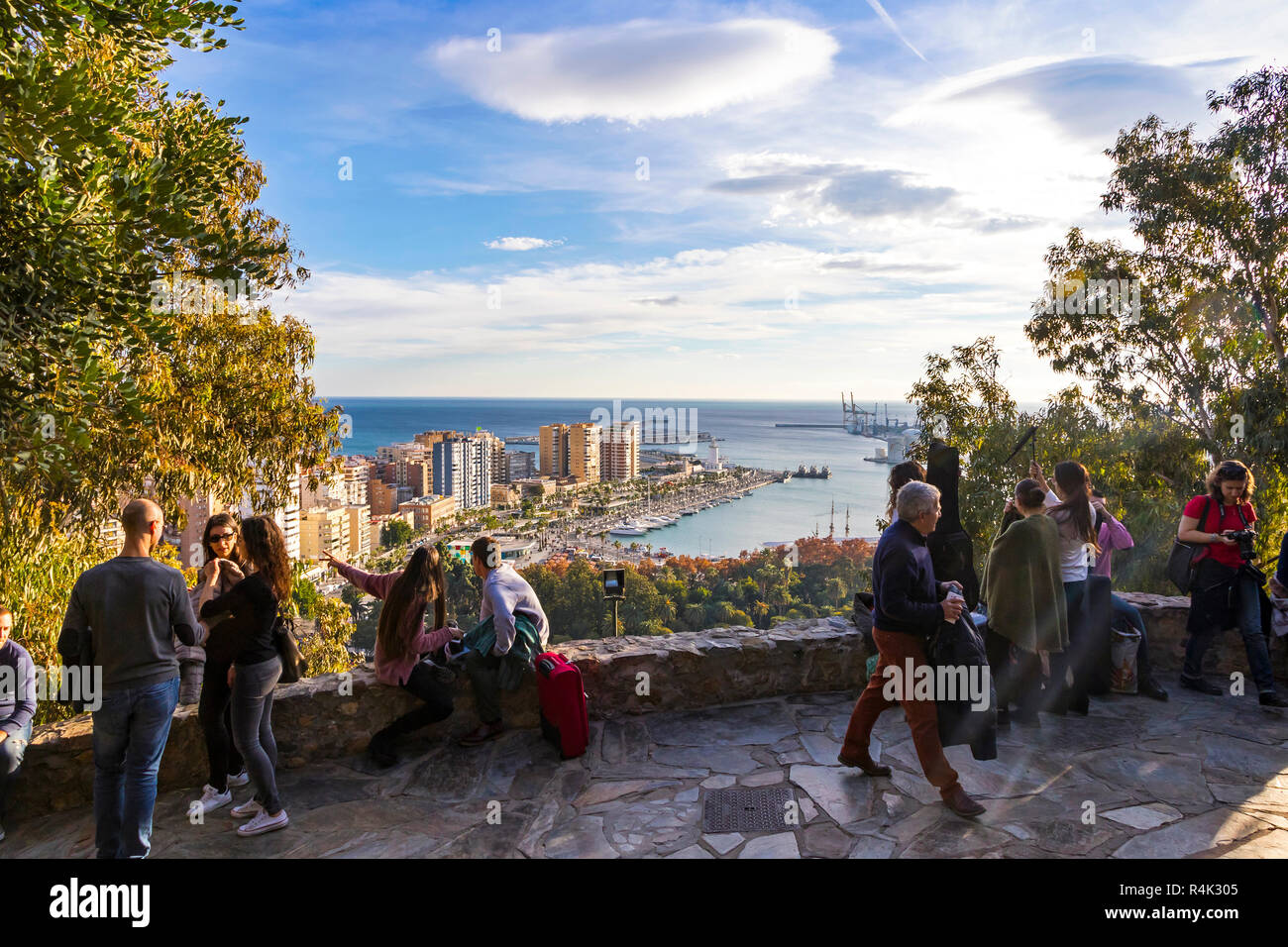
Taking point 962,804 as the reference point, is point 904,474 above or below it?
above

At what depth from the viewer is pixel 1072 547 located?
174 inches

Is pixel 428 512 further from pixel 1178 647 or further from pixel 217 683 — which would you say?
pixel 1178 647

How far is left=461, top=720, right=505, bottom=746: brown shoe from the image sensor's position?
13.5 feet

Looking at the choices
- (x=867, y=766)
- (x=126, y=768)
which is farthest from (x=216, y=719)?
(x=867, y=766)

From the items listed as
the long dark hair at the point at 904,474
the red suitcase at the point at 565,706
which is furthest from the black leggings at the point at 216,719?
the long dark hair at the point at 904,474

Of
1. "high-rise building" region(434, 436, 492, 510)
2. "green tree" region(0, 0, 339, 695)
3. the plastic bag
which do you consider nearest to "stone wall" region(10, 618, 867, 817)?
the plastic bag

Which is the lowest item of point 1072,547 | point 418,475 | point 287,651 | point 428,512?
point 428,512

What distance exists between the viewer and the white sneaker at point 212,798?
343 centimetres

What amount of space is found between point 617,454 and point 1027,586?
178 feet

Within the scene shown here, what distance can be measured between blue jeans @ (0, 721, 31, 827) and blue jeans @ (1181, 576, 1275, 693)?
677 centimetres

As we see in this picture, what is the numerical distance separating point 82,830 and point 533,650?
2.24m

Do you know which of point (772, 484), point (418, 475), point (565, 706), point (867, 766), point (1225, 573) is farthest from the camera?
point (772, 484)

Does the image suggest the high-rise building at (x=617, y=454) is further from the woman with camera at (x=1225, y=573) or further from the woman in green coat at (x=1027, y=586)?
the woman in green coat at (x=1027, y=586)
